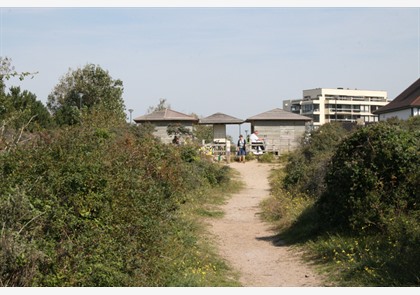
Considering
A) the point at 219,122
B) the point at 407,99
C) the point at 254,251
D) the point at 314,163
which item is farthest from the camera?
the point at 407,99

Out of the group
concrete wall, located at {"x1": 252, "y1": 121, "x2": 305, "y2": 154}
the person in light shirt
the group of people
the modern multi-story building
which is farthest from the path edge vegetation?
the modern multi-story building

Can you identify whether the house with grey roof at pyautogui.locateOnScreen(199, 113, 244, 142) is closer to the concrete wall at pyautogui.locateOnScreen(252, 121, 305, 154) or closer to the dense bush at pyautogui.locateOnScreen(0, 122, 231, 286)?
the concrete wall at pyautogui.locateOnScreen(252, 121, 305, 154)

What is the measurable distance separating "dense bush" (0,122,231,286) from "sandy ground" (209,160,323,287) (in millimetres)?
1605

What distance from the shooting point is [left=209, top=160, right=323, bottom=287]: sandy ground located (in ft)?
34.0

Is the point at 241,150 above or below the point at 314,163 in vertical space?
above

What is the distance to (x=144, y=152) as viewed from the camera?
51.7 feet

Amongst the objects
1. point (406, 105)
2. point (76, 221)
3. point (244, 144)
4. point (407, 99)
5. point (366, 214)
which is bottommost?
point (366, 214)

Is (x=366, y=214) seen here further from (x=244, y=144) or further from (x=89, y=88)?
(x=89, y=88)

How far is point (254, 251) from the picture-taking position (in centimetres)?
1316

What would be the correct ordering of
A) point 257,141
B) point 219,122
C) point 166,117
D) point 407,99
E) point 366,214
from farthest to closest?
point 407,99
point 219,122
point 166,117
point 257,141
point 366,214

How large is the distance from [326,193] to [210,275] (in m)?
4.17

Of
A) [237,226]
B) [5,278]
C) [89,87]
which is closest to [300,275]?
[5,278]

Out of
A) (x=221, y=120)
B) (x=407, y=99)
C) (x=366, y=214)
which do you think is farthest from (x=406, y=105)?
(x=366, y=214)

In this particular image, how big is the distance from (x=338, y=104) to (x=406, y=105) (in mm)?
61835
